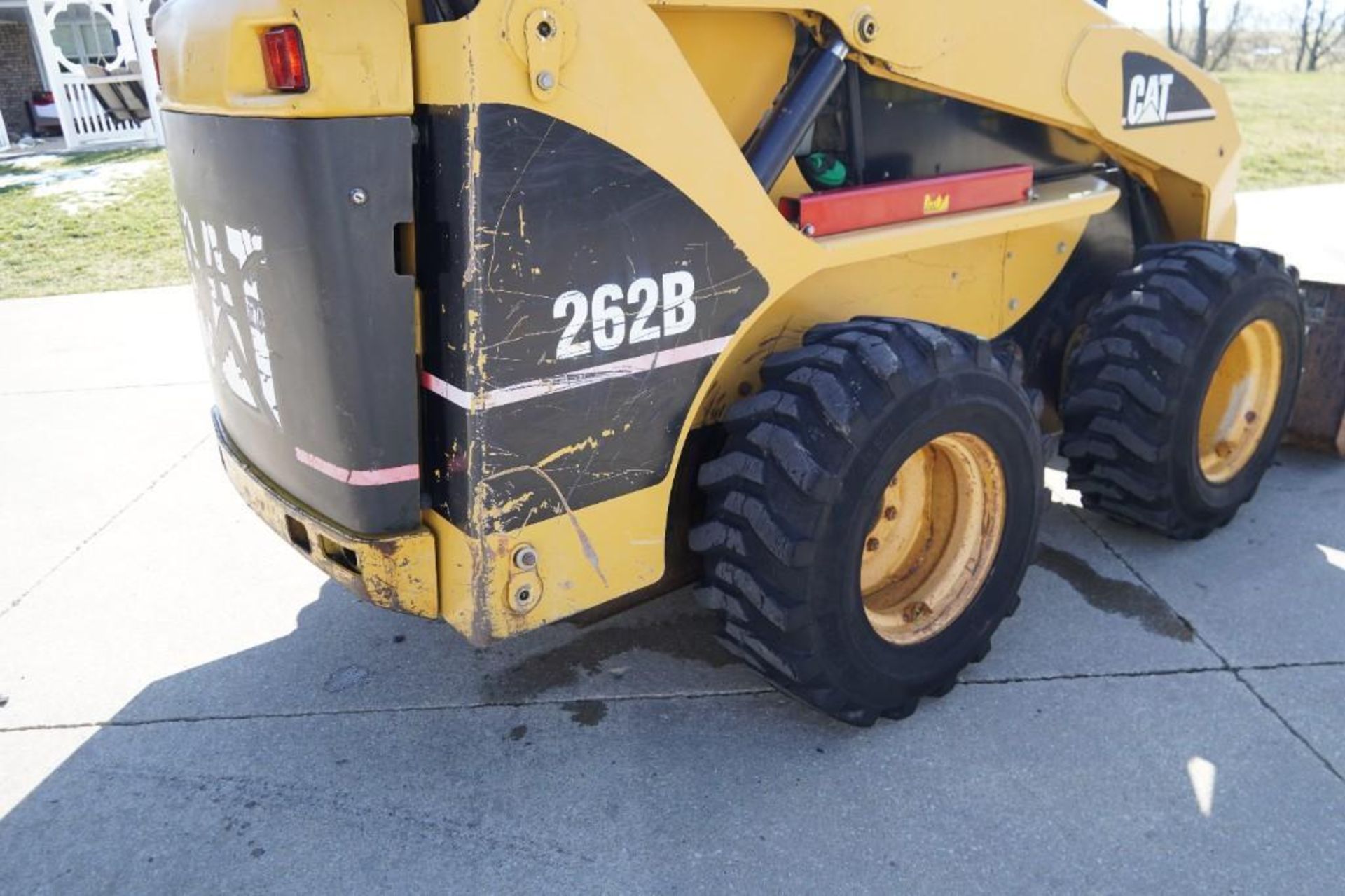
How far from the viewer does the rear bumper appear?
7.64 ft

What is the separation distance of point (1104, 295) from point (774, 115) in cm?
164

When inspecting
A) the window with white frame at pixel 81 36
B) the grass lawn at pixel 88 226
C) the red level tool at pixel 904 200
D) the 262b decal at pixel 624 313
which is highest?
the red level tool at pixel 904 200

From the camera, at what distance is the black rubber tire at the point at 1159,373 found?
11.1 ft

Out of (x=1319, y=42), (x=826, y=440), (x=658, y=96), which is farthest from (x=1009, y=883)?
(x=1319, y=42)

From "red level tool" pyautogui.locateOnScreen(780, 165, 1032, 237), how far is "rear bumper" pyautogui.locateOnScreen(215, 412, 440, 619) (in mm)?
1247

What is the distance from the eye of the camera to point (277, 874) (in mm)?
2420

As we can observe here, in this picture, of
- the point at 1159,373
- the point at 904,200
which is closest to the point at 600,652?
the point at 904,200

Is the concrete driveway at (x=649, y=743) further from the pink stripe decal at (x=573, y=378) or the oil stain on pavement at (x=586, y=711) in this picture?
the pink stripe decal at (x=573, y=378)

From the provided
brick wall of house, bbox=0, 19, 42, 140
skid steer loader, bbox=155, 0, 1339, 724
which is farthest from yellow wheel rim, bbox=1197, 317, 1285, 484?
brick wall of house, bbox=0, 19, 42, 140

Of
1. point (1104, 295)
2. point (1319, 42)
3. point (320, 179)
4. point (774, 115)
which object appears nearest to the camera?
point (320, 179)

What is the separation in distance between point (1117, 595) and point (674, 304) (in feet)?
6.64

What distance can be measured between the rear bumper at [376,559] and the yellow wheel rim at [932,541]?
116 cm

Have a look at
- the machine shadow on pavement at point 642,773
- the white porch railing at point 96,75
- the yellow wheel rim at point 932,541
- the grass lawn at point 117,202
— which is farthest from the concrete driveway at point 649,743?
the white porch railing at point 96,75

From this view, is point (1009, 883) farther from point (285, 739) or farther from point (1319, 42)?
point (1319, 42)
